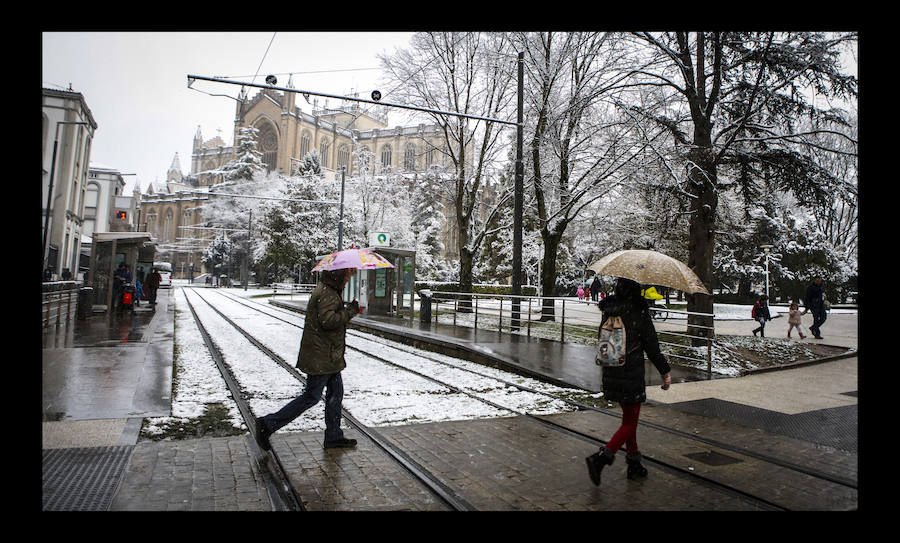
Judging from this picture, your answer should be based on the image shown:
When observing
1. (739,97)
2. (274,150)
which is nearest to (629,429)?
(739,97)

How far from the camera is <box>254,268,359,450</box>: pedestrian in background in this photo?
15.5ft

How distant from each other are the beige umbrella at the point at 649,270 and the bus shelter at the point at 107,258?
1796cm

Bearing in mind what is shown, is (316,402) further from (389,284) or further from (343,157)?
(343,157)

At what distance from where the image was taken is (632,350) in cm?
441

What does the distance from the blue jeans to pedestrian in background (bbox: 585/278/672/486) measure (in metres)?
2.28

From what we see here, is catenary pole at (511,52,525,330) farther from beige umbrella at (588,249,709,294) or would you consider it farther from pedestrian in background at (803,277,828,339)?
beige umbrella at (588,249,709,294)

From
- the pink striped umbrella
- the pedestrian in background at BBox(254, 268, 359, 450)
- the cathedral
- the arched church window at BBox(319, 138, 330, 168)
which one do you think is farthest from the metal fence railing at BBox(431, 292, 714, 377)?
the arched church window at BBox(319, 138, 330, 168)

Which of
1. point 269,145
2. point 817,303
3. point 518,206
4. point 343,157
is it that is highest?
point 269,145

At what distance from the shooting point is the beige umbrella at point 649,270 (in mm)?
4879

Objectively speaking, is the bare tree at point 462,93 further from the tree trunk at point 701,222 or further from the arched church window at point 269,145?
the arched church window at point 269,145

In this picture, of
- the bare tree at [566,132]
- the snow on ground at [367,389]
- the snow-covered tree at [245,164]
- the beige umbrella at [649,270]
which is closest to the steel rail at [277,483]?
the snow on ground at [367,389]

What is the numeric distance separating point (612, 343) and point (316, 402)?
2641mm
